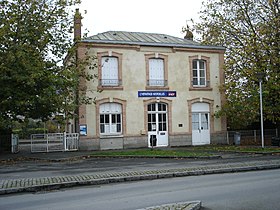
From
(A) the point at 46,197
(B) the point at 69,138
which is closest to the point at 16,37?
(B) the point at 69,138

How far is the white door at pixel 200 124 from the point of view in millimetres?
28750

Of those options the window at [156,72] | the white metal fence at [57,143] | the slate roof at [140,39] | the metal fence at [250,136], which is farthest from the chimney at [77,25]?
the metal fence at [250,136]

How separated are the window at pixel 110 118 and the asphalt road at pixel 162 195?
14351 millimetres

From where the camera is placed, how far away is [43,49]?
22344mm

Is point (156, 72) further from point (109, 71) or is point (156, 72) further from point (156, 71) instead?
point (109, 71)

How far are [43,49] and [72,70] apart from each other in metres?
2.12

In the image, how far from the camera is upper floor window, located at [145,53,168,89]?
2756 centimetres

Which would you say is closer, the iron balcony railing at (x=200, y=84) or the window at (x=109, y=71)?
the window at (x=109, y=71)

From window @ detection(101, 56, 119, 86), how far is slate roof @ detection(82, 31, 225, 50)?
1.26 meters

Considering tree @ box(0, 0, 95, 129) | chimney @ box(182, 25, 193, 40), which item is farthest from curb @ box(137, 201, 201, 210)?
chimney @ box(182, 25, 193, 40)

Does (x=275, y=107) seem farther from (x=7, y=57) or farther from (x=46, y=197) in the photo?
(x=46, y=197)

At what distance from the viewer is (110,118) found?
86.5 feet

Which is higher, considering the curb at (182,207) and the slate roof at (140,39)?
the slate roof at (140,39)

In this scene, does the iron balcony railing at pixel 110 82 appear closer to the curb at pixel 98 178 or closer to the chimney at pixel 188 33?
the chimney at pixel 188 33
